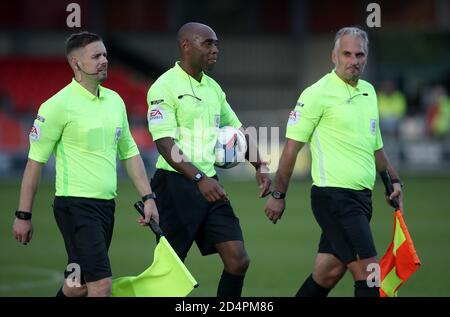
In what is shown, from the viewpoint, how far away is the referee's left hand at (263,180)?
8.33 meters

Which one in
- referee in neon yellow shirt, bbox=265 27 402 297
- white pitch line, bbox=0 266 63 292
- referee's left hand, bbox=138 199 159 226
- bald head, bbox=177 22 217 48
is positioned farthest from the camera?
white pitch line, bbox=0 266 63 292

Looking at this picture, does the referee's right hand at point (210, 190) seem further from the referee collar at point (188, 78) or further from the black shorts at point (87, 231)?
the referee collar at point (188, 78)

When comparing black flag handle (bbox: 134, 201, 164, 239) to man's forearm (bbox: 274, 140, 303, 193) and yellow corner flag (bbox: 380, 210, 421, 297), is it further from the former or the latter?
yellow corner flag (bbox: 380, 210, 421, 297)

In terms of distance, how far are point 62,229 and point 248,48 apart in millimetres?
25953

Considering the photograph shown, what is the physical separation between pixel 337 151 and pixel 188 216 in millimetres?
1313

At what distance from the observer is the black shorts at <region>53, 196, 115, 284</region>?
7.35 metres

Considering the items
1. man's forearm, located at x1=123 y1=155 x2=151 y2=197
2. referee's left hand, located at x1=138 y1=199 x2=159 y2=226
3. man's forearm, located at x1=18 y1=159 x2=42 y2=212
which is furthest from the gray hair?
man's forearm, located at x1=18 y1=159 x2=42 y2=212

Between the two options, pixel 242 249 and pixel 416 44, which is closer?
pixel 242 249


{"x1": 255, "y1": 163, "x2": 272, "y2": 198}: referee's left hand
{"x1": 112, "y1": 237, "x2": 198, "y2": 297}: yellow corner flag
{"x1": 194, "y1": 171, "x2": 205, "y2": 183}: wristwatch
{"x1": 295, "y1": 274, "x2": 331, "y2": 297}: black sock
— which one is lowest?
{"x1": 295, "y1": 274, "x2": 331, "y2": 297}: black sock

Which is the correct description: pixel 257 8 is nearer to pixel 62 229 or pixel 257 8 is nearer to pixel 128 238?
pixel 128 238

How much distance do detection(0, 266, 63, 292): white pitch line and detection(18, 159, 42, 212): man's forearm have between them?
390cm

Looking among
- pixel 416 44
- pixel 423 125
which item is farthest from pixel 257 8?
pixel 416 44

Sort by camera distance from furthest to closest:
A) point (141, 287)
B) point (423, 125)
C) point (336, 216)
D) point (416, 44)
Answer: point (416, 44) → point (423, 125) → point (336, 216) → point (141, 287)

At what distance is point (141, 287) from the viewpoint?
7449mm
